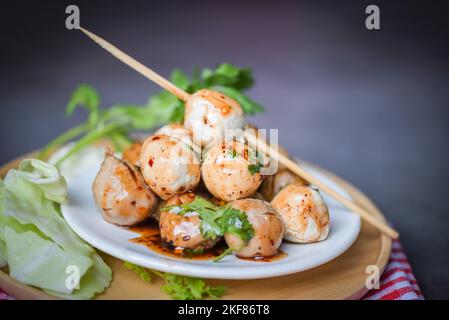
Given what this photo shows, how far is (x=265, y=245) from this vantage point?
2100mm

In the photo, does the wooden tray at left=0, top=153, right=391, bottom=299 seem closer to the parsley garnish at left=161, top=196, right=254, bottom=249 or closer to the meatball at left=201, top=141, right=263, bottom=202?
the parsley garnish at left=161, top=196, right=254, bottom=249

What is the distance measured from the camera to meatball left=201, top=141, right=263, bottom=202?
87.0 inches

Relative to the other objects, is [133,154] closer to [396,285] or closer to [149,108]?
[149,108]

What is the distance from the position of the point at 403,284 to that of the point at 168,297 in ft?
3.43

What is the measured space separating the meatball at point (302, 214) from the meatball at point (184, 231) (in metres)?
0.32

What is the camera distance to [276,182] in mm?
2545

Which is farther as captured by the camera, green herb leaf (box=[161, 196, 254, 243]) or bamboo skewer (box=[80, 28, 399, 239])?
bamboo skewer (box=[80, 28, 399, 239])

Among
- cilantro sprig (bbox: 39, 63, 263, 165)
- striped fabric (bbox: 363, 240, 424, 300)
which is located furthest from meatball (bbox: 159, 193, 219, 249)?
cilantro sprig (bbox: 39, 63, 263, 165)

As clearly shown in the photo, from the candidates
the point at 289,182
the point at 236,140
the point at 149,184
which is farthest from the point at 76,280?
the point at 289,182

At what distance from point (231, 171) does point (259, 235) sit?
29 cm

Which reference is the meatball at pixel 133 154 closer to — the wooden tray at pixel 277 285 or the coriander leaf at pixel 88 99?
the wooden tray at pixel 277 285

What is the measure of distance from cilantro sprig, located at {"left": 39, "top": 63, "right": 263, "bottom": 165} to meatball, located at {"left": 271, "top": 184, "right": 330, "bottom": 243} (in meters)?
0.84

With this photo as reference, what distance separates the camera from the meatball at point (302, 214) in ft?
7.30
